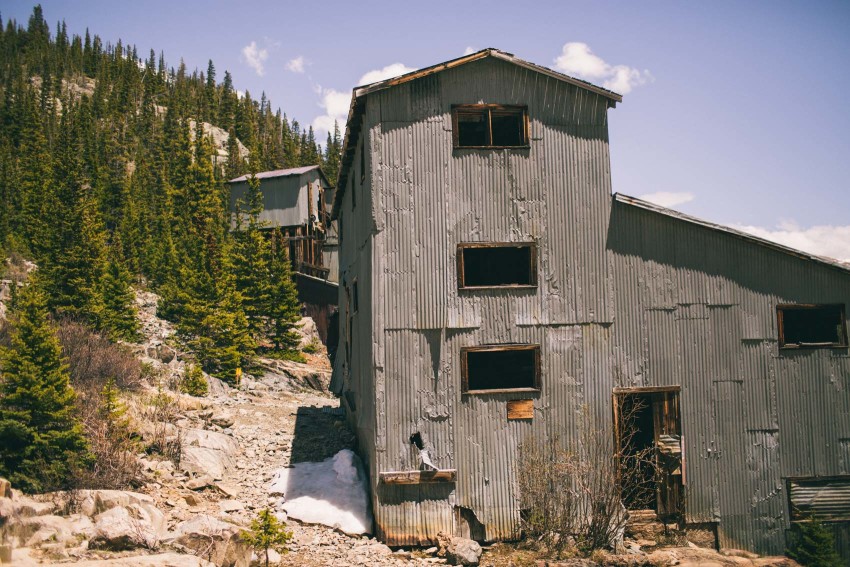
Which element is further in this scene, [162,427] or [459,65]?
[162,427]

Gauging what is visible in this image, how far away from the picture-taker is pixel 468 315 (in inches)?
510

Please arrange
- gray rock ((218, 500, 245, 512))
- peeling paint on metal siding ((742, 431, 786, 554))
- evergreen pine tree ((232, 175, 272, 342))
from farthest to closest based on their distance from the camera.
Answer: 1. evergreen pine tree ((232, 175, 272, 342))
2. peeling paint on metal siding ((742, 431, 786, 554))
3. gray rock ((218, 500, 245, 512))

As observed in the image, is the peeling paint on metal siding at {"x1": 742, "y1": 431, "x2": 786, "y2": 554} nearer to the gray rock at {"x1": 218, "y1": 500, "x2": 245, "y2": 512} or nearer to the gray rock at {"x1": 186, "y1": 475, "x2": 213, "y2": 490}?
the gray rock at {"x1": 218, "y1": 500, "x2": 245, "y2": 512}

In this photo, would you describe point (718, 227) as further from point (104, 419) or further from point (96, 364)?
point (96, 364)

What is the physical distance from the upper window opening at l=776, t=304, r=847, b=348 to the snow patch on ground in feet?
32.6

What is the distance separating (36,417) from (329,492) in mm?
6095

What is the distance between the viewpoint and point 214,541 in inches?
396

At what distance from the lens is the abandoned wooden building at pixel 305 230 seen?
40781mm

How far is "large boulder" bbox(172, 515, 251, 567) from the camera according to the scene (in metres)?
9.95

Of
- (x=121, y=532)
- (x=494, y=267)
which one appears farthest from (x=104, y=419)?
(x=494, y=267)

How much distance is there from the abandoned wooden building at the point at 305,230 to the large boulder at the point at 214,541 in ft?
98.3

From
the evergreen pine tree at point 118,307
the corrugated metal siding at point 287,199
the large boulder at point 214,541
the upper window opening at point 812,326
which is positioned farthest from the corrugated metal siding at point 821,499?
the corrugated metal siding at point 287,199

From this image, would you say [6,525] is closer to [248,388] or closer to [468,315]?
[468,315]

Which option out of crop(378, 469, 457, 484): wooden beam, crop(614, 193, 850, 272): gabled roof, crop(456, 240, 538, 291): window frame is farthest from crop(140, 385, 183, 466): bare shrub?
crop(614, 193, 850, 272): gabled roof
